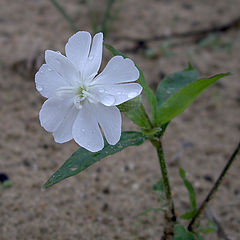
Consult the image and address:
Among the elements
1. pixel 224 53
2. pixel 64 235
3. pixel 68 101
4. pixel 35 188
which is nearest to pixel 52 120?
pixel 68 101

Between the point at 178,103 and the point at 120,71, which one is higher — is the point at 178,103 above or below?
A: below

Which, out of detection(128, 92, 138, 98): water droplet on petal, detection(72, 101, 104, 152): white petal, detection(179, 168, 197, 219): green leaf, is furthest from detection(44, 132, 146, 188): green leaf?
detection(179, 168, 197, 219): green leaf

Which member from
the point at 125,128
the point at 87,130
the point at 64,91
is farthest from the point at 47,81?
the point at 125,128

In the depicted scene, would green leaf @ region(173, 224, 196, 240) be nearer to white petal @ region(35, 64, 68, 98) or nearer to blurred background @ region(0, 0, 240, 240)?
blurred background @ region(0, 0, 240, 240)

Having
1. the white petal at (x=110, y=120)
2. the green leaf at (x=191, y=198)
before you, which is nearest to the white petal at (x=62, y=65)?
the white petal at (x=110, y=120)

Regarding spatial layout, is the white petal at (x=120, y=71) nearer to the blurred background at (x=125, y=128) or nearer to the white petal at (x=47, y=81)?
the white petal at (x=47, y=81)

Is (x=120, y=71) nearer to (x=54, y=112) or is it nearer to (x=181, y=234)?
(x=54, y=112)

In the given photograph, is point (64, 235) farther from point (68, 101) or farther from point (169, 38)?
point (169, 38)
